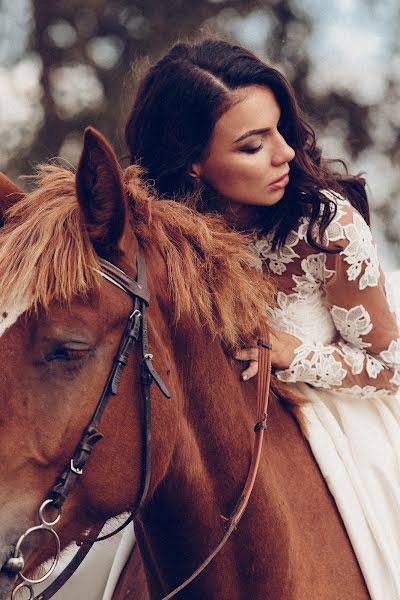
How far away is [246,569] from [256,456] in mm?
260

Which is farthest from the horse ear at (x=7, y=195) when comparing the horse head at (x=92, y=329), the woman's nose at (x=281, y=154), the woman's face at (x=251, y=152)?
the woman's nose at (x=281, y=154)

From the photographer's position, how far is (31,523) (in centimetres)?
154

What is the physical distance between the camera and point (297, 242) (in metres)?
2.17

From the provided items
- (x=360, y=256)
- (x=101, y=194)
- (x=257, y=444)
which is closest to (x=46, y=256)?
(x=101, y=194)

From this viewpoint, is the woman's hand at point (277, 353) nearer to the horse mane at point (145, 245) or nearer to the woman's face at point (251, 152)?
the horse mane at point (145, 245)

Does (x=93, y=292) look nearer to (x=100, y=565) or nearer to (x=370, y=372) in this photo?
(x=370, y=372)

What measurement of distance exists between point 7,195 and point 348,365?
99cm

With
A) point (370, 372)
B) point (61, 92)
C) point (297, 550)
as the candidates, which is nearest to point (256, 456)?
point (297, 550)

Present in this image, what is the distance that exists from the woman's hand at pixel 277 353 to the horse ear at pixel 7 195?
2.10 feet

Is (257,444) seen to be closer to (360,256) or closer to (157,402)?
(157,402)

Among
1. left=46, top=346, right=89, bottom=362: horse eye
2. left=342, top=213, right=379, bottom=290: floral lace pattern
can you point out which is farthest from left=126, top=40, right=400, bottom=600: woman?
left=46, top=346, right=89, bottom=362: horse eye

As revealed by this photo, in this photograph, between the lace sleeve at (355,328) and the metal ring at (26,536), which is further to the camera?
the lace sleeve at (355,328)

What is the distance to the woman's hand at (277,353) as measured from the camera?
6.39 ft

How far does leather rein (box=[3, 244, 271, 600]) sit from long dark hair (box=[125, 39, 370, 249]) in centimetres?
50
